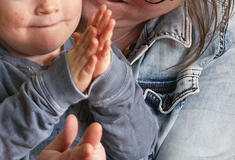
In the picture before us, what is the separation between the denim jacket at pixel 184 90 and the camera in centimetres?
105

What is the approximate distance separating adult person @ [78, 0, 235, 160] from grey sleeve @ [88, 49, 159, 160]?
0.48 ft

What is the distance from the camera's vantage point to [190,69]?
1.05 m

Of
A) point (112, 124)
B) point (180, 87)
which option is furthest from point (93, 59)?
point (180, 87)

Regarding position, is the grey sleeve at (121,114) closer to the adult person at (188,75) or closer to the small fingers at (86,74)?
the small fingers at (86,74)

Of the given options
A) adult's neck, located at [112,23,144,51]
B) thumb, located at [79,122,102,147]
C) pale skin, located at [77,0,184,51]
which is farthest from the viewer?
adult's neck, located at [112,23,144,51]

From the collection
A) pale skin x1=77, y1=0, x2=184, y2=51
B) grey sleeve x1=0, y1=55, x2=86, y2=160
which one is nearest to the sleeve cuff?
grey sleeve x1=0, y1=55, x2=86, y2=160

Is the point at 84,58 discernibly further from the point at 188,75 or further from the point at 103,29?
the point at 188,75

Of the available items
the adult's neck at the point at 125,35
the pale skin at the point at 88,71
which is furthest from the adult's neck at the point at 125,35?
the pale skin at the point at 88,71

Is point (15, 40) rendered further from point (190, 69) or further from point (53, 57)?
point (190, 69)

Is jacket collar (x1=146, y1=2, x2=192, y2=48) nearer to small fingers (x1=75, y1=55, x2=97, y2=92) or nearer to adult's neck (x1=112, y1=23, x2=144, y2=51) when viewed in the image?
adult's neck (x1=112, y1=23, x2=144, y2=51)

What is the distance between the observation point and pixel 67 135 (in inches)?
27.1

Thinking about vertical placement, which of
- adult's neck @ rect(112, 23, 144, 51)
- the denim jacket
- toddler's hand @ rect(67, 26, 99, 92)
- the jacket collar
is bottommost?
the denim jacket

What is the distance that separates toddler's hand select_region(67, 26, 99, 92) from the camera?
26.4 inches

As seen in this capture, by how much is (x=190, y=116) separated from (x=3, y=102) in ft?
1.67
